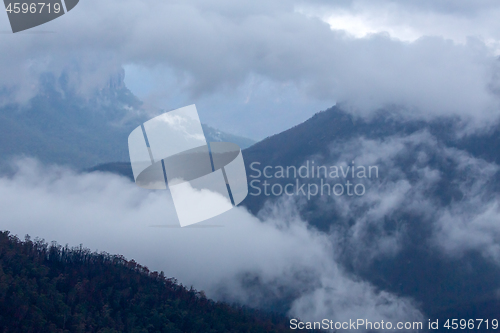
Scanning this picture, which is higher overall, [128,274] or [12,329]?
[12,329]

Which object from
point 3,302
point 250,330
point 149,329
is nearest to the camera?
point 3,302

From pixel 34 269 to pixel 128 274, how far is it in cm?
3052

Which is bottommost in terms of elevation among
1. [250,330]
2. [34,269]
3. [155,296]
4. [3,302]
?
[250,330]

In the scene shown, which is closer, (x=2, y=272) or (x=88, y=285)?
(x=2, y=272)

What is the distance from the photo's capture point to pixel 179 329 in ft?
450

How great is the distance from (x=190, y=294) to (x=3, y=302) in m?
65.1

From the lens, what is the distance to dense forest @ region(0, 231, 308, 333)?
113688 millimetres

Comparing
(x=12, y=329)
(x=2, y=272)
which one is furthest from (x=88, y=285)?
(x=12, y=329)

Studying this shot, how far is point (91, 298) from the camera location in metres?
134

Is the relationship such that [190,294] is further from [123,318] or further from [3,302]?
[3,302]

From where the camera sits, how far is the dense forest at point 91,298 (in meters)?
114

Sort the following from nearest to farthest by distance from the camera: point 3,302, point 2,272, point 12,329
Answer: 1. point 12,329
2. point 3,302
3. point 2,272

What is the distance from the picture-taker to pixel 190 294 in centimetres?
16562

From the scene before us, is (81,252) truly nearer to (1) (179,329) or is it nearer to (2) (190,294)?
(2) (190,294)
